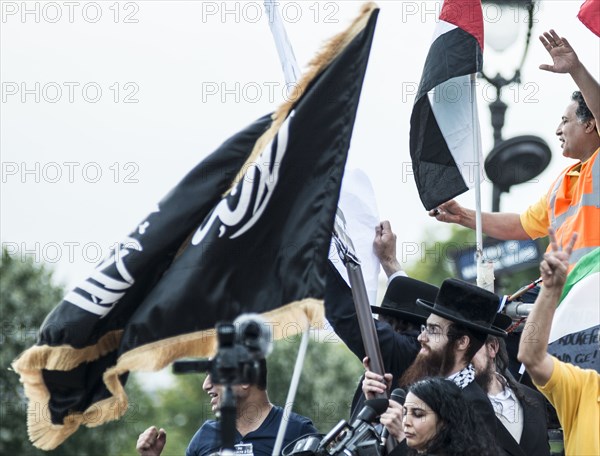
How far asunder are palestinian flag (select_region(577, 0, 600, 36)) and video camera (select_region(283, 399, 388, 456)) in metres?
2.38

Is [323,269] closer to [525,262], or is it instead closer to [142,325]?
[142,325]

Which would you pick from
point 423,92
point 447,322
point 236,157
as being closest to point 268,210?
point 236,157

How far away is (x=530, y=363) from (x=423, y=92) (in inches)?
98.3

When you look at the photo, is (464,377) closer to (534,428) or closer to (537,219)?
(534,428)

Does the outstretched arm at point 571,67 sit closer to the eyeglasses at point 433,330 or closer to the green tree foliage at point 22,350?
the eyeglasses at point 433,330

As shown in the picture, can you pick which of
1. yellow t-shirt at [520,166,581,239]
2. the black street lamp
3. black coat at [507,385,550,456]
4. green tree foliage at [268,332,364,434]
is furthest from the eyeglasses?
green tree foliage at [268,332,364,434]

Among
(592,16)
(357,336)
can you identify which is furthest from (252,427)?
(592,16)

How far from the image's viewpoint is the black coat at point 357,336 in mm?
7766

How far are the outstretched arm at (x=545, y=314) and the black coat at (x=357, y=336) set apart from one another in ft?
4.67

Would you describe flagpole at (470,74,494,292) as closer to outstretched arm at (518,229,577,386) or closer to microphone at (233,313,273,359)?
outstretched arm at (518,229,577,386)

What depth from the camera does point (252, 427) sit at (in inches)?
302

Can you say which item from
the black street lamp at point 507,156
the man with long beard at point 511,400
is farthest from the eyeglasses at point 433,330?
the black street lamp at point 507,156

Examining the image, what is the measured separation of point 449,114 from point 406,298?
118 centimetres

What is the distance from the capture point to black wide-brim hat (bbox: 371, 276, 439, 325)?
8055 millimetres
